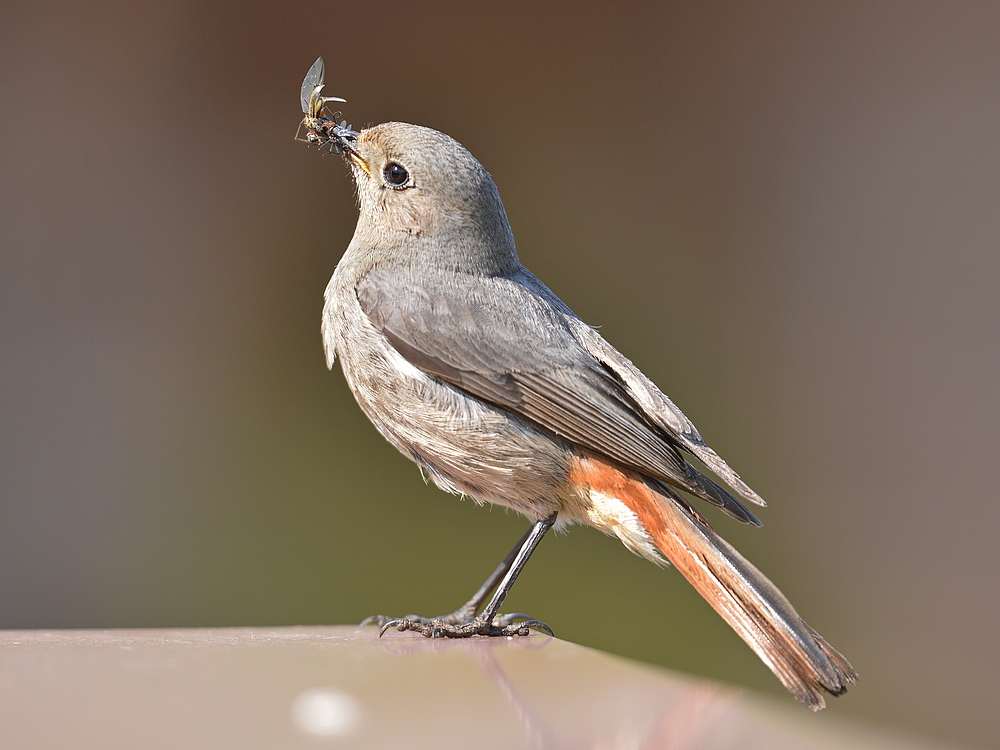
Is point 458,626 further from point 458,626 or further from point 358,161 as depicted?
point 358,161

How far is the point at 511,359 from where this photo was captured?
8.07ft

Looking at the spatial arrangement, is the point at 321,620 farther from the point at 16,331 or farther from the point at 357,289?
the point at 357,289

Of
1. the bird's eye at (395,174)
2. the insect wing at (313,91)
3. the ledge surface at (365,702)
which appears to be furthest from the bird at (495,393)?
the ledge surface at (365,702)

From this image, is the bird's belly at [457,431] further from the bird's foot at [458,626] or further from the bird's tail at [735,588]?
the bird's foot at [458,626]

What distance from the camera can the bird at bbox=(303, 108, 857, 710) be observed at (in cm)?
236

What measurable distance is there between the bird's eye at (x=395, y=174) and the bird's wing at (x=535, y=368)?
11.0 inches

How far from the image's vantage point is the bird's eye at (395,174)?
2.69 metres

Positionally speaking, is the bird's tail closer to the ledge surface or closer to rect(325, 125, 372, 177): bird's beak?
the ledge surface

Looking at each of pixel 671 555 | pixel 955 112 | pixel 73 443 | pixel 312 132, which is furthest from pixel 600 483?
pixel 955 112

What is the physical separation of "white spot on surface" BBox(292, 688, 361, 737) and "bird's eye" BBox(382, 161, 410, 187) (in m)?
1.50

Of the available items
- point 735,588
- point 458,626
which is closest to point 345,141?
point 458,626

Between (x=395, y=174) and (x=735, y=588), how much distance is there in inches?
56.2

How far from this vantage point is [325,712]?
154cm

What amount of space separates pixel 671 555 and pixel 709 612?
10.4 ft
